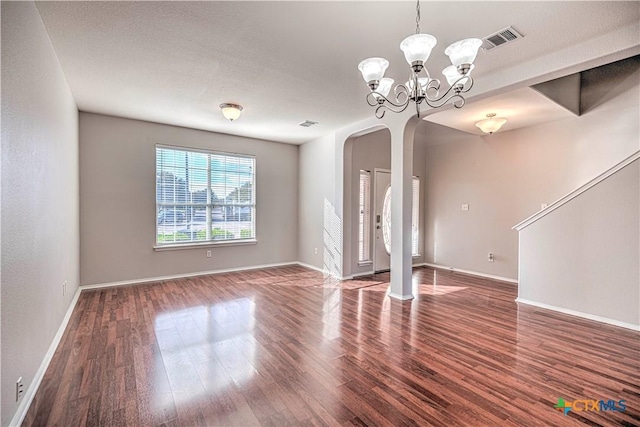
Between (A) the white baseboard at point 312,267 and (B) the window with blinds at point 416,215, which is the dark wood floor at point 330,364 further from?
(B) the window with blinds at point 416,215

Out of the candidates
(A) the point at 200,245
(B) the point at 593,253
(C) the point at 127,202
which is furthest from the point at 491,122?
(C) the point at 127,202

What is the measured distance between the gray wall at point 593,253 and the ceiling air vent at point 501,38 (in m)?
2.23

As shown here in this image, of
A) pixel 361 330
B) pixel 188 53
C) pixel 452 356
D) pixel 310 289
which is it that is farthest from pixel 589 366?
pixel 188 53

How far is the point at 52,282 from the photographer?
2719 mm

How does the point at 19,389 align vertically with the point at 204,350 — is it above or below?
above

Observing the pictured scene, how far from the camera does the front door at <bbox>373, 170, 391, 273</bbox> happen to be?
19.6 feet

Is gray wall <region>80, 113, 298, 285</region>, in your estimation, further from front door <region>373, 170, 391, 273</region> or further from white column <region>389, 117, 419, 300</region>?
white column <region>389, 117, 419, 300</region>

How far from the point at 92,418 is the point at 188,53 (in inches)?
115

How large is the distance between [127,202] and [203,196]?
48.0 inches

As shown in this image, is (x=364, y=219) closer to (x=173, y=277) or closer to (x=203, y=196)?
(x=203, y=196)

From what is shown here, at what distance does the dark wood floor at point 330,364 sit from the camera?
1.88 metres

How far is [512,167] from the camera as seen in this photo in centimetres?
541

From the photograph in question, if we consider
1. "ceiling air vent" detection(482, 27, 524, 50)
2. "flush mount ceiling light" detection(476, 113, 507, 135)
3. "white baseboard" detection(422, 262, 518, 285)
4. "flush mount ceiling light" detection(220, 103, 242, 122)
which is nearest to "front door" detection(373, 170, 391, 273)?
"white baseboard" detection(422, 262, 518, 285)

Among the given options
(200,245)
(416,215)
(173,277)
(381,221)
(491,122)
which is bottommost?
(173,277)
